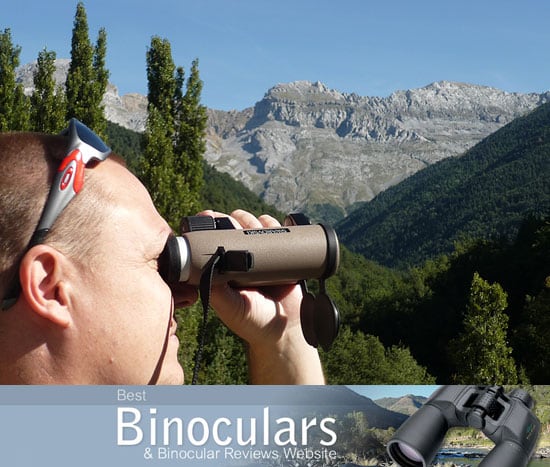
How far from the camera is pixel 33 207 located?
1.35 meters

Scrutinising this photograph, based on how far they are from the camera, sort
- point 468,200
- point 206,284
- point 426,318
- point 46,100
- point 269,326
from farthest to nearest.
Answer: point 468,200 → point 426,318 → point 46,100 → point 269,326 → point 206,284

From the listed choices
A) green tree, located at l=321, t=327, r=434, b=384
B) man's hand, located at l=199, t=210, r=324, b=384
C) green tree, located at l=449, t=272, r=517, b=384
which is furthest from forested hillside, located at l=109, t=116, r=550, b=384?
man's hand, located at l=199, t=210, r=324, b=384

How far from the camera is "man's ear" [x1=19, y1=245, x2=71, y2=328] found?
129 centimetres

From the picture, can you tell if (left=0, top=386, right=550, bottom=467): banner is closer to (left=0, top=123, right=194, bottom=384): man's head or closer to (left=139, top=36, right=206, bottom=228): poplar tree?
(left=0, top=123, right=194, bottom=384): man's head

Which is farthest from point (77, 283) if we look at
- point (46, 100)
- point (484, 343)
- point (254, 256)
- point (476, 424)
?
point (484, 343)

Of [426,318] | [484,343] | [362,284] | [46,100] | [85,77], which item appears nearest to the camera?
[46,100]

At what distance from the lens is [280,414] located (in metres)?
1.35

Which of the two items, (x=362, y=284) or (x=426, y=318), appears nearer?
(x=426, y=318)

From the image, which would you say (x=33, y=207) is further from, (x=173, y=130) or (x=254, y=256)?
(x=173, y=130)

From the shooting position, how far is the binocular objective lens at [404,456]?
1.35 m

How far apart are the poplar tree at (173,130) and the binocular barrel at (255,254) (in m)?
19.9

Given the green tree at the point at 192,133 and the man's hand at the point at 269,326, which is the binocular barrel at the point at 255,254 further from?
the green tree at the point at 192,133

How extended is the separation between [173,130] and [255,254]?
23.0 metres

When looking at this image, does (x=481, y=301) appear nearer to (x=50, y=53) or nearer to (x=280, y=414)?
(x=50, y=53)
